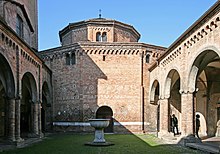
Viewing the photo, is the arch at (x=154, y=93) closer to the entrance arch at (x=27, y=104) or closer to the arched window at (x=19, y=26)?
the entrance arch at (x=27, y=104)

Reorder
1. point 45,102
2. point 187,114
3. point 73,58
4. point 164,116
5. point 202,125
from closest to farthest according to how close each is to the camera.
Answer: point 187,114, point 164,116, point 202,125, point 73,58, point 45,102

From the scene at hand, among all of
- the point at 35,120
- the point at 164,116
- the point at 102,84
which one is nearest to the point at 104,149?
the point at 164,116

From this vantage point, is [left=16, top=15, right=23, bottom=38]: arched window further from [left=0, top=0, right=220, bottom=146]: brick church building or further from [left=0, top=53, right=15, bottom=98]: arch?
[left=0, top=53, right=15, bottom=98]: arch

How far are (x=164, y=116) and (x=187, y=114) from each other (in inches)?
177

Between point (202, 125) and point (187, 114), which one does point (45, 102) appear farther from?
point (187, 114)

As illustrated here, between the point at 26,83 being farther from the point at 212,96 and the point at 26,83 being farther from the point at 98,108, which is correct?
the point at 212,96

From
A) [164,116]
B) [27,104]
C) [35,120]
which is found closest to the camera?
[164,116]

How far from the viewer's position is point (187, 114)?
46.8 feet

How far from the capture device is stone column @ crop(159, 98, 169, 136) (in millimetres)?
18516

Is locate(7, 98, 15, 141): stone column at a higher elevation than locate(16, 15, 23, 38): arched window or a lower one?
lower

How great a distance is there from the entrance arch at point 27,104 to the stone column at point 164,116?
8218 millimetres

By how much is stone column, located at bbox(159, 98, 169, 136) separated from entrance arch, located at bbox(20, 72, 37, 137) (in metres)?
8.22

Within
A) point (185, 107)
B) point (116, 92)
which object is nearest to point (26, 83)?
point (116, 92)

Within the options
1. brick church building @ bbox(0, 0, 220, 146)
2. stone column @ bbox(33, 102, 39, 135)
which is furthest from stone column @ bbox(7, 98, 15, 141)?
stone column @ bbox(33, 102, 39, 135)
